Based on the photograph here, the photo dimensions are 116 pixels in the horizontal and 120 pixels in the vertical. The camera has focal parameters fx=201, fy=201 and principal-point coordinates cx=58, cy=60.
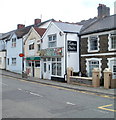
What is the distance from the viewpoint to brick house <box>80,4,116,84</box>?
19.3 metres

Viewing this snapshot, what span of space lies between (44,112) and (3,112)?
195cm

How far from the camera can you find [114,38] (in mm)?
19344

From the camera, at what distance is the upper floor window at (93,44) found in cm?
2119

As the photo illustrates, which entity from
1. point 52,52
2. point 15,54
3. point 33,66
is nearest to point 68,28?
point 52,52

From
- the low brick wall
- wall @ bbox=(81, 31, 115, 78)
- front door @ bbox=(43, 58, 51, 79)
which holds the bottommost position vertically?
the low brick wall

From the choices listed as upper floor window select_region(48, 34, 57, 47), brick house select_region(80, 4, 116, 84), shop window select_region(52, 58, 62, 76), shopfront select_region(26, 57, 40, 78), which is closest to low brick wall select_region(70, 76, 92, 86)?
brick house select_region(80, 4, 116, 84)

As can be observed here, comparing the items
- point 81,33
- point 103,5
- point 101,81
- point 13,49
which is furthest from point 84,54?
point 13,49

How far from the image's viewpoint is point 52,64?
83.6 feet

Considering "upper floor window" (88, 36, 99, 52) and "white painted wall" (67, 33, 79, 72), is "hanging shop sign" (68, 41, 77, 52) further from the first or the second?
"upper floor window" (88, 36, 99, 52)

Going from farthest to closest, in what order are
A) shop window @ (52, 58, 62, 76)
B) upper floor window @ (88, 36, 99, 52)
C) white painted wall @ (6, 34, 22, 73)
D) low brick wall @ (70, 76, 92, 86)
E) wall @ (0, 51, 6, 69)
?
wall @ (0, 51, 6, 69) < white painted wall @ (6, 34, 22, 73) < shop window @ (52, 58, 62, 76) < upper floor window @ (88, 36, 99, 52) < low brick wall @ (70, 76, 92, 86)

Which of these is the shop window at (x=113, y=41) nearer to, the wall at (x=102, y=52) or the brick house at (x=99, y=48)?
the brick house at (x=99, y=48)

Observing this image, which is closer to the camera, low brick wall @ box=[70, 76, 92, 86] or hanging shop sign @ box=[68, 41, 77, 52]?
low brick wall @ box=[70, 76, 92, 86]

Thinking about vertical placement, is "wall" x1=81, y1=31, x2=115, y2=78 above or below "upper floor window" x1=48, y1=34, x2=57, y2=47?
below

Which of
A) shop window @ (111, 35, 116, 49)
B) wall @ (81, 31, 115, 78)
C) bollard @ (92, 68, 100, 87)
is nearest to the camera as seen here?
bollard @ (92, 68, 100, 87)
